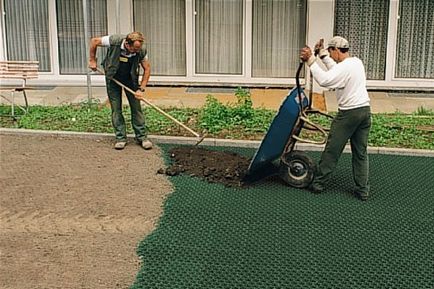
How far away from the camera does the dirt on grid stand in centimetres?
562

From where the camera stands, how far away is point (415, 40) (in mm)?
12797

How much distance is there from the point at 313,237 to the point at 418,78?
736cm

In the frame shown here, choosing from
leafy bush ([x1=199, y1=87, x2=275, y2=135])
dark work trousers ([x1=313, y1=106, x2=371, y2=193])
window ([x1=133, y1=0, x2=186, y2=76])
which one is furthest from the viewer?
window ([x1=133, y1=0, x2=186, y2=76])

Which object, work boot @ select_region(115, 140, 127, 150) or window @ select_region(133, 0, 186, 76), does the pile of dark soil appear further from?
window @ select_region(133, 0, 186, 76)

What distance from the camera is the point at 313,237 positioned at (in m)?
6.35

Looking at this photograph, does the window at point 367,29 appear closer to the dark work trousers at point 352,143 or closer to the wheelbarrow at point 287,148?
the wheelbarrow at point 287,148

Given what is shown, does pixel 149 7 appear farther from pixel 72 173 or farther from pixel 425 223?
pixel 425 223

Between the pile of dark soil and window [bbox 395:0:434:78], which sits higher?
window [bbox 395:0:434:78]

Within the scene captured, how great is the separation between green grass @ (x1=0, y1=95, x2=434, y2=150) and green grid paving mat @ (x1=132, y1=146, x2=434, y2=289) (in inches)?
A: 60.2

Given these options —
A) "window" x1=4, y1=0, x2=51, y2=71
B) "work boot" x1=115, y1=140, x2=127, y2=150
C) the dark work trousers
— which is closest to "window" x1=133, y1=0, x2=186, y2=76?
"window" x1=4, y1=0, x2=51, y2=71

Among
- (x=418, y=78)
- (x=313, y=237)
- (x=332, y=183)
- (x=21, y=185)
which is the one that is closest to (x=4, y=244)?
(x=21, y=185)

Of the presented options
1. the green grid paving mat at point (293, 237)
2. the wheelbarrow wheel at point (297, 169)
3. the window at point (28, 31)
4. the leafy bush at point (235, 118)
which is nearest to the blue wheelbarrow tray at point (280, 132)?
the wheelbarrow wheel at point (297, 169)

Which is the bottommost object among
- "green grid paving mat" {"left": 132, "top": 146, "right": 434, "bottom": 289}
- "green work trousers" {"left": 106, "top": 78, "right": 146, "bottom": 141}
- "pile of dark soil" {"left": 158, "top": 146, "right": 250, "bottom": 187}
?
"green grid paving mat" {"left": 132, "top": 146, "right": 434, "bottom": 289}

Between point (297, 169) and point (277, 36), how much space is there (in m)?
5.81
